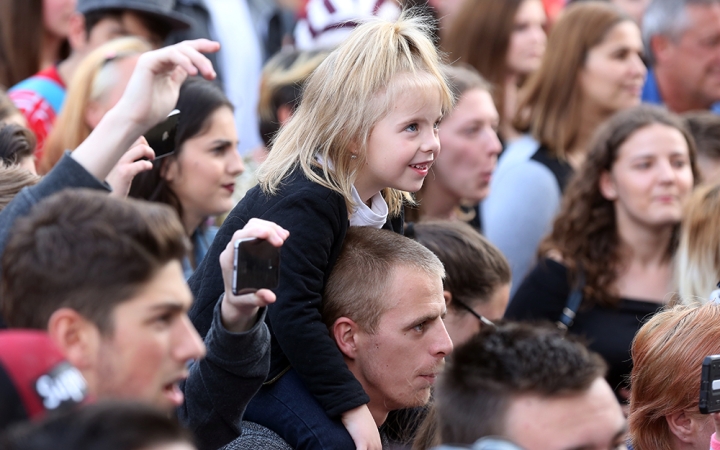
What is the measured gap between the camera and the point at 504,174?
15.6 ft

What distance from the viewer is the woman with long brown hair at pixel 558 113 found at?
465 centimetres

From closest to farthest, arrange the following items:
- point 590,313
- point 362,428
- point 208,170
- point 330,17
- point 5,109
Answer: point 362,428 < point 5,109 < point 208,170 < point 590,313 < point 330,17

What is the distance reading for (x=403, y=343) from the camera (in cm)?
262

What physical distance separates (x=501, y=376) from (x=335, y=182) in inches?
36.4

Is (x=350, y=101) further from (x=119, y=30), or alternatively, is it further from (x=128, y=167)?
(x=119, y=30)

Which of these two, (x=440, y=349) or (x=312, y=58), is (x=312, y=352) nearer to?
(x=440, y=349)

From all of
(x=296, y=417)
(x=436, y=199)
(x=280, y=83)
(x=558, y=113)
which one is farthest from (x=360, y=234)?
(x=558, y=113)

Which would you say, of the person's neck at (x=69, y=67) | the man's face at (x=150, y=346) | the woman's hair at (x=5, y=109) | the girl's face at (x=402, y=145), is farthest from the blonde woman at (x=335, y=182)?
the person's neck at (x=69, y=67)

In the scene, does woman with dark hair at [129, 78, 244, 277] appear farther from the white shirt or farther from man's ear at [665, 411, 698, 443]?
the white shirt

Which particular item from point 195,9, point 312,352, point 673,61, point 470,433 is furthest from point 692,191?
point 195,9

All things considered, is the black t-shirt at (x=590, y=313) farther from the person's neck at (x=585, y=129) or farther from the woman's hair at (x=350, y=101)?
the woman's hair at (x=350, y=101)

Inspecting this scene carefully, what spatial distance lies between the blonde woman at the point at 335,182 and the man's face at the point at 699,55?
3389mm

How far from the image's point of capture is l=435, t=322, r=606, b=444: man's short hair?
192cm

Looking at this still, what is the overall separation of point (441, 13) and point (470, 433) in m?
5.05
